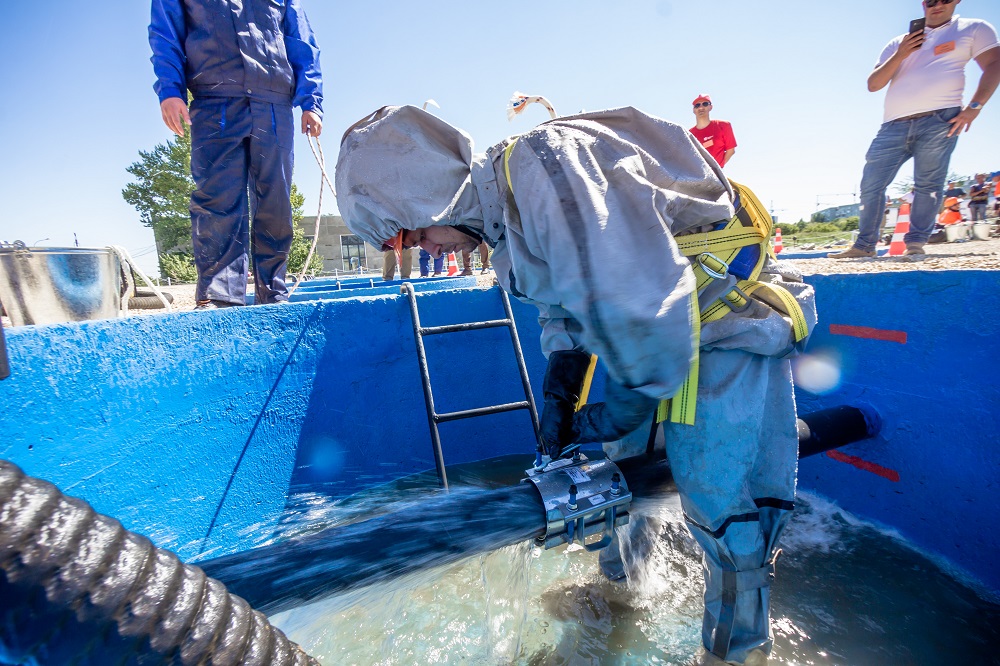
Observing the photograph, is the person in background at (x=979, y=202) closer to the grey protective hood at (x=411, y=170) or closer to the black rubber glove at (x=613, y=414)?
the black rubber glove at (x=613, y=414)

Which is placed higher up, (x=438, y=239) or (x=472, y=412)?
(x=438, y=239)

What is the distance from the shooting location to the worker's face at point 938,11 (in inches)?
151

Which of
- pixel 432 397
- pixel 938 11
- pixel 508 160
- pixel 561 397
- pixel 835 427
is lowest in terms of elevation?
pixel 835 427

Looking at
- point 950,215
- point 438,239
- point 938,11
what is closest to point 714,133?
point 938,11

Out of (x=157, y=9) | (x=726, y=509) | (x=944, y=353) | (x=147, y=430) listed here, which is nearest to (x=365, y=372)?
(x=147, y=430)

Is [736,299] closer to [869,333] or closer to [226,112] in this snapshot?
[869,333]

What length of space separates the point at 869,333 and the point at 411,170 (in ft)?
8.34

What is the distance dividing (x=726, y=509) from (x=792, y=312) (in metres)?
0.69

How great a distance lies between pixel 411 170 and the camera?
5.33 feet

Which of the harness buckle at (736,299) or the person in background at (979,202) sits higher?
the person in background at (979,202)

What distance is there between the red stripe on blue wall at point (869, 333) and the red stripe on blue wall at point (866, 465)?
0.68 meters

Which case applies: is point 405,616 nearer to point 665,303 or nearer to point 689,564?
point 689,564

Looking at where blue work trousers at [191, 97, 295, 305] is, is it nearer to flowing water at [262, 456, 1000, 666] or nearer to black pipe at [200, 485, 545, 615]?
flowing water at [262, 456, 1000, 666]

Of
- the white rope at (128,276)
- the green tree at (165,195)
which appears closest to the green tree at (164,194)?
the green tree at (165,195)
